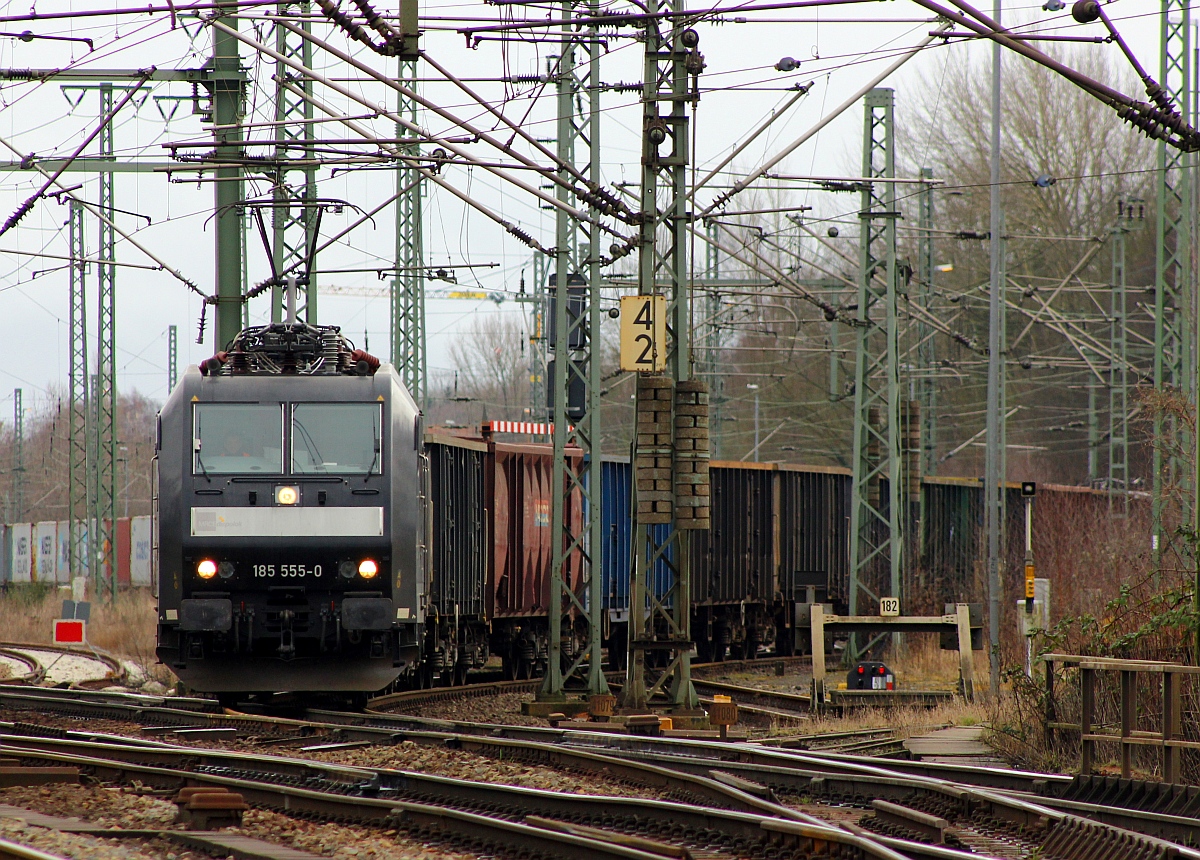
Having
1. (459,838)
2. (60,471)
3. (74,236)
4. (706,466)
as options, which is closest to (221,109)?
(706,466)

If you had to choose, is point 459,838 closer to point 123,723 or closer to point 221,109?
point 123,723

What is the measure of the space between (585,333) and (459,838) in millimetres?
11345

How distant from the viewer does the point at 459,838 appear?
8.76m

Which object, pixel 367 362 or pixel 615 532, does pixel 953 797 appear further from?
pixel 615 532

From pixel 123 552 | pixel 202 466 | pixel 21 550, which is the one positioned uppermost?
pixel 202 466

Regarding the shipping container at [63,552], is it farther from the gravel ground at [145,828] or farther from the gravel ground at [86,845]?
the gravel ground at [86,845]

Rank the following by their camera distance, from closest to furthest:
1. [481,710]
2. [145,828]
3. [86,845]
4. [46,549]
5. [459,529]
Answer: [86,845] → [145,828] → [481,710] → [459,529] → [46,549]

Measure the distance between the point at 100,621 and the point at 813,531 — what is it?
14.4m

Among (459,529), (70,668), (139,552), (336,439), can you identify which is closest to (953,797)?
(336,439)

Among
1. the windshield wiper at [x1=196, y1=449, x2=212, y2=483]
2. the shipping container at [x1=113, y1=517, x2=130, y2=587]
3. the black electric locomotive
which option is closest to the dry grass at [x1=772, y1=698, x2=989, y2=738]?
the black electric locomotive

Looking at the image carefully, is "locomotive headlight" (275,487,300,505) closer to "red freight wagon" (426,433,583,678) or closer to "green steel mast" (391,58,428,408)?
"red freight wagon" (426,433,583,678)

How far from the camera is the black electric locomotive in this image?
14508mm

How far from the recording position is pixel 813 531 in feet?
104

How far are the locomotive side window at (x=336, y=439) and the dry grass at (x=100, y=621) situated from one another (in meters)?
11.3
